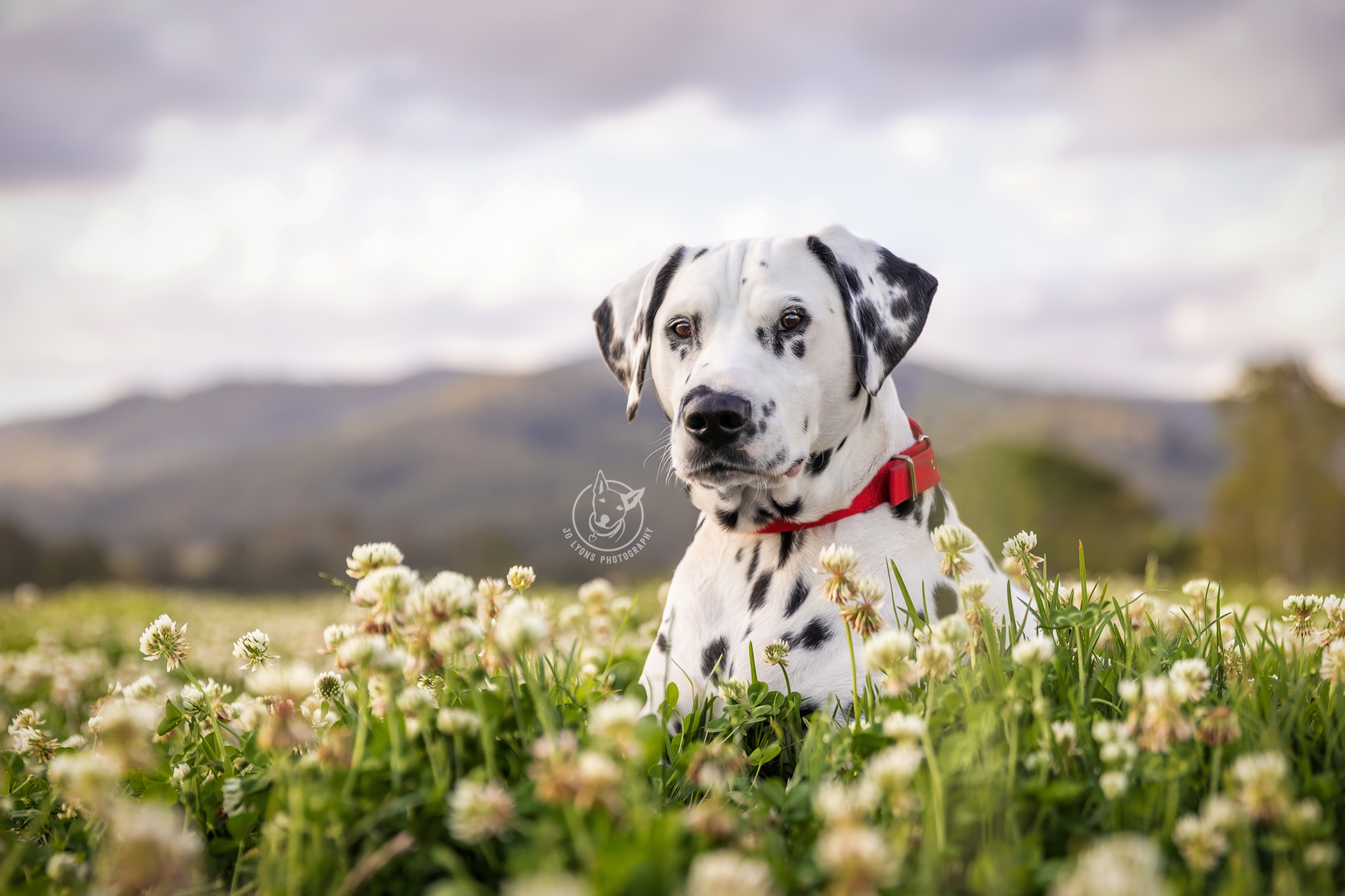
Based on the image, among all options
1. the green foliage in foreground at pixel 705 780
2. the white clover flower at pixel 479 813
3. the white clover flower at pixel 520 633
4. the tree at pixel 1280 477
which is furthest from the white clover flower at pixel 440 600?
the tree at pixel 1280 477

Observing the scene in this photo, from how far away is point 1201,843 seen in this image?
172cm

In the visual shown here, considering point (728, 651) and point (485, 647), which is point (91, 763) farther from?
point (728, 651)

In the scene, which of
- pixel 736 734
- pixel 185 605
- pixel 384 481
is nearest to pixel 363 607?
pixel 736 734

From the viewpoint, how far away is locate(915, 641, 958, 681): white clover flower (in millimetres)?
2213

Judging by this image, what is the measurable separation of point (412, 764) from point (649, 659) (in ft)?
6.78

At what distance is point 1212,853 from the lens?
1.72 meters

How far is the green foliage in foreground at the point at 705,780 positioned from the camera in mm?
1609

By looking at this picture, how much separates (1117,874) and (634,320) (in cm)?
347

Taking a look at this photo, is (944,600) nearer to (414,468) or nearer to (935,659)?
(935,659)

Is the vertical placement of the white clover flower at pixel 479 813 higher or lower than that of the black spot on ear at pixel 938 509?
lower

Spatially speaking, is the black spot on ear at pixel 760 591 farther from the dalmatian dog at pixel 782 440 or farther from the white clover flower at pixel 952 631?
the white clover flower at pixel 952 631

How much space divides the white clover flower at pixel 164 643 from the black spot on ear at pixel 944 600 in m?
2.72

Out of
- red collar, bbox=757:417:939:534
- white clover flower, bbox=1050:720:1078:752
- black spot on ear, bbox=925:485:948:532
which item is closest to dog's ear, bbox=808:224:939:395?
red collar, bbox=757:417:939:534

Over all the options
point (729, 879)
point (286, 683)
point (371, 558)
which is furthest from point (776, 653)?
point (729, 879)
